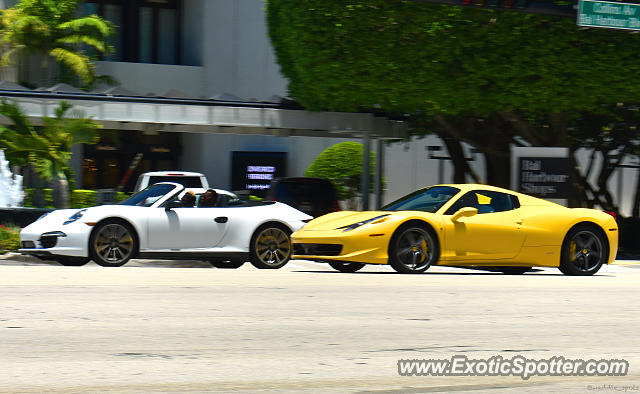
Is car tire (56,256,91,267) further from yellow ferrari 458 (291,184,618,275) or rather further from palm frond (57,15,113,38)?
palm frond (57,15,113,38)

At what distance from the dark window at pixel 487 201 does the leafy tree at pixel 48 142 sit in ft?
31.8

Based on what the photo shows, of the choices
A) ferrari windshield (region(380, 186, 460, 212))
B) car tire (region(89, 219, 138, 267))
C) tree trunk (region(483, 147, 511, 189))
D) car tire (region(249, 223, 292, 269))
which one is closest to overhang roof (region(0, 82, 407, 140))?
tree trunk (region(483, 147, 511, 189))

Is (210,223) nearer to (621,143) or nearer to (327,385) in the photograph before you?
(327,385)

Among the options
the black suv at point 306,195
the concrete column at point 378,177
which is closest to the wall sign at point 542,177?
the black suv at point 306,195

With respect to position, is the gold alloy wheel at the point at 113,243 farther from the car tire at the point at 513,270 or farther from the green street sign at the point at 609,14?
the green street sign at the point at 609,14

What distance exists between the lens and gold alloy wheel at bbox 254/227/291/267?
14.3 meters

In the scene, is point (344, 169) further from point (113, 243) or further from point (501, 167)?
point (113, 243)

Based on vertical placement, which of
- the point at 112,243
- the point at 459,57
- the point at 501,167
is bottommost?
the point at 112,243

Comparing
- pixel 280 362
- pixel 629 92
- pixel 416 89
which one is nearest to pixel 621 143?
pixel 629 92

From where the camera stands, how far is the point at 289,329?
25.8ft

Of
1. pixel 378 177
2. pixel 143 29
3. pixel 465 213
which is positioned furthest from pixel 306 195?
pixel 143 29

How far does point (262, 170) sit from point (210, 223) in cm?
2142

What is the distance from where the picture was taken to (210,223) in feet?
46.4

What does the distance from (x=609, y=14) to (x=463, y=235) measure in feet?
29.3
